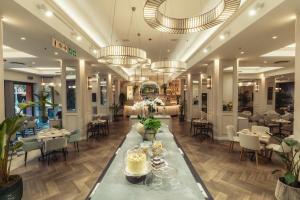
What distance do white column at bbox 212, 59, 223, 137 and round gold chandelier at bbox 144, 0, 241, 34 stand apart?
4.94m

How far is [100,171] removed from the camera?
4.34 meters

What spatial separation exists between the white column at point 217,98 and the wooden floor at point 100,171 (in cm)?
152

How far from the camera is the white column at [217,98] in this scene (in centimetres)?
737

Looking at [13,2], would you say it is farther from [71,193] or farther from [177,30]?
[71,193]

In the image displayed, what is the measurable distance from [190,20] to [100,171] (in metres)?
3.82

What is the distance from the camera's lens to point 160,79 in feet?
58.9

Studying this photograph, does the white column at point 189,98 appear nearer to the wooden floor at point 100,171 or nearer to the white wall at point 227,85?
the white wall at point 227,85

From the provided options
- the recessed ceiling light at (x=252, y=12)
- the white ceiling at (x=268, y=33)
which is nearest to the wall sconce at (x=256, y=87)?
the white ceiling at (x=268, y=33)

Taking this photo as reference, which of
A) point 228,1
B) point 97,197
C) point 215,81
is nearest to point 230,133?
point 215,81

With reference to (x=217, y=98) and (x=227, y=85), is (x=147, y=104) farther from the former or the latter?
(x=227, y=85)

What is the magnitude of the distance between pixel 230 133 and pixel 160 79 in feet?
41.7

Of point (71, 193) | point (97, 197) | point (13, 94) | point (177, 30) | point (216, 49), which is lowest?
point (71, 193)

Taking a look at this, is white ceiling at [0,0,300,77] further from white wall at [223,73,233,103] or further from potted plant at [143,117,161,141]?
white wall at [223,73,233,103]

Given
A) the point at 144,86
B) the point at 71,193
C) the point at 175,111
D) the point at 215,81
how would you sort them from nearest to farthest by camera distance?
the point at 71,193, the point at 215,81, the point at 144,86, the point at 175,111
